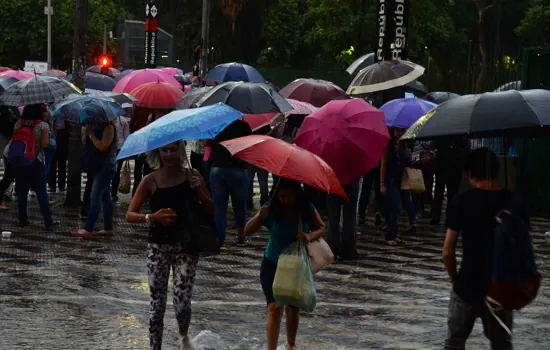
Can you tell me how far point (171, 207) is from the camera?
7699 millimetres

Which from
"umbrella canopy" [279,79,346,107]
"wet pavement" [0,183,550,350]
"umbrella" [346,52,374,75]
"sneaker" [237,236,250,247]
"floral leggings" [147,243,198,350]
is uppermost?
"umbrella" [346,52,374,75]

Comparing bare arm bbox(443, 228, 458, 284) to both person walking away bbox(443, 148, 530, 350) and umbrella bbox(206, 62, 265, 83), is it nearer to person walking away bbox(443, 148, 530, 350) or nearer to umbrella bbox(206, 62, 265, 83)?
person walking away bbox(443, 148, 530, 350)

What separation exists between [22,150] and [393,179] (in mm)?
4986

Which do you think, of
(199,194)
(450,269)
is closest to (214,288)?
(199,194)

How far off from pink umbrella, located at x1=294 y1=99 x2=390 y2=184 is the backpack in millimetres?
4310

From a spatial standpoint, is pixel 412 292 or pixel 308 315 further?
pixel 412 292

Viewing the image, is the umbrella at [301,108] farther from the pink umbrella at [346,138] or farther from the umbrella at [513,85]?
the pink umbrella at [346,138]

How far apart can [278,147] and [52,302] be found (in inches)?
134

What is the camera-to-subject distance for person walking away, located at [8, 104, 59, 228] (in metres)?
14.7

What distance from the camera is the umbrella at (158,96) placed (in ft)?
56.0

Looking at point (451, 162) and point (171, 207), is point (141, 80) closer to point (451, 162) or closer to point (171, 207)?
point (451, 162)

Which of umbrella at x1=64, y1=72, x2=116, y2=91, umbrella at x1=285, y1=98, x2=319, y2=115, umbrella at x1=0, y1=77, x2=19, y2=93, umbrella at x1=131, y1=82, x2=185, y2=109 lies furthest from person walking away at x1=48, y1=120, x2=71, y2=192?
umbrella at x1=285, y1=98, x2=319, y2=115

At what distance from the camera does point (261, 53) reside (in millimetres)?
59062

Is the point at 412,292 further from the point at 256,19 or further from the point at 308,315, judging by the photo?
the point at 256,19
